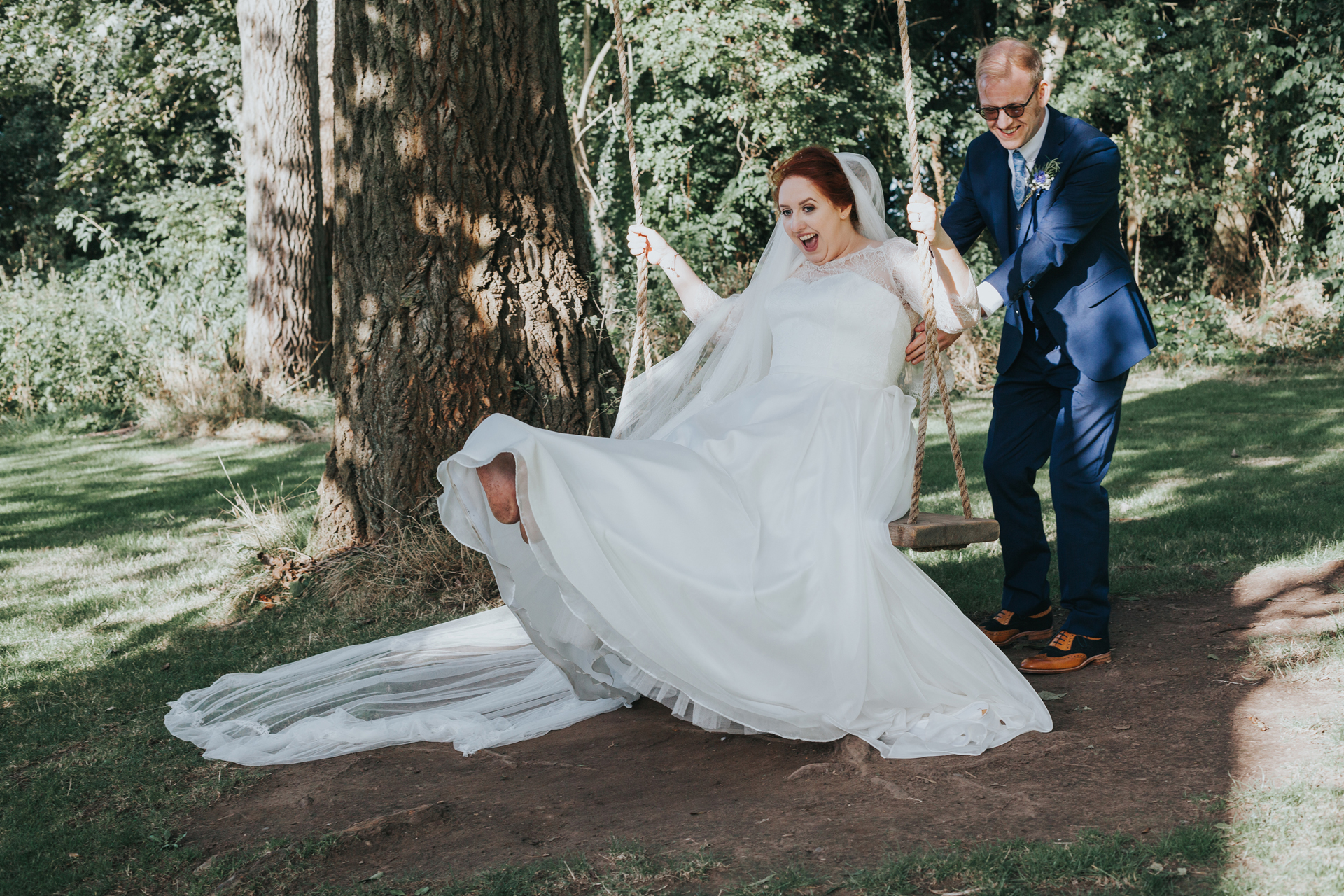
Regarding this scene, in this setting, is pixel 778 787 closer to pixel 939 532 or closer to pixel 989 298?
pixel 939 532

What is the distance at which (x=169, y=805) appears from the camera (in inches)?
132

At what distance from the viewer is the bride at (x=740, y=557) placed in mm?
3291

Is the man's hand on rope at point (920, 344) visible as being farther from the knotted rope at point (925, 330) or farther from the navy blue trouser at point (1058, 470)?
the navy blue trouser at point (1058, 470)

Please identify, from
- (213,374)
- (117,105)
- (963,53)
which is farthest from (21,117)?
(963,53)

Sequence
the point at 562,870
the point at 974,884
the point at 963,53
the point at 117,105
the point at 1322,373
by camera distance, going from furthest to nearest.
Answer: the point at 963,53
the point at 117,105
the point at 1322,373
the point at 562,870
the point at 974,884

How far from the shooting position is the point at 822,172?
4016 mm

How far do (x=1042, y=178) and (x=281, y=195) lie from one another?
10690mm

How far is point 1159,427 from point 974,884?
25.7 ft

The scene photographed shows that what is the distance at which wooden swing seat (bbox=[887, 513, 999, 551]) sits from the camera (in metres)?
3.46

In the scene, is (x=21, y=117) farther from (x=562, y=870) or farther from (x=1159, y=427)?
(x=562, y=870)

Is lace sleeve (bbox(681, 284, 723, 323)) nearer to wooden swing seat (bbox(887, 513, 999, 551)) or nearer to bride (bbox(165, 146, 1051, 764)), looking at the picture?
bride (bbox(165, 146, 1051, 764))

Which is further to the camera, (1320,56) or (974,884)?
(1320,56)

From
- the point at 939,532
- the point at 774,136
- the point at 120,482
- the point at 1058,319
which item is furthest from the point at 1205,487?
the point at 774,136

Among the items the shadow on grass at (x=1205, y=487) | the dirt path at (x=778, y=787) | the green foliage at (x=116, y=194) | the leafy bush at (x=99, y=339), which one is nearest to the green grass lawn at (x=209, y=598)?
the shadow on grass at (x=1205, y=487)
